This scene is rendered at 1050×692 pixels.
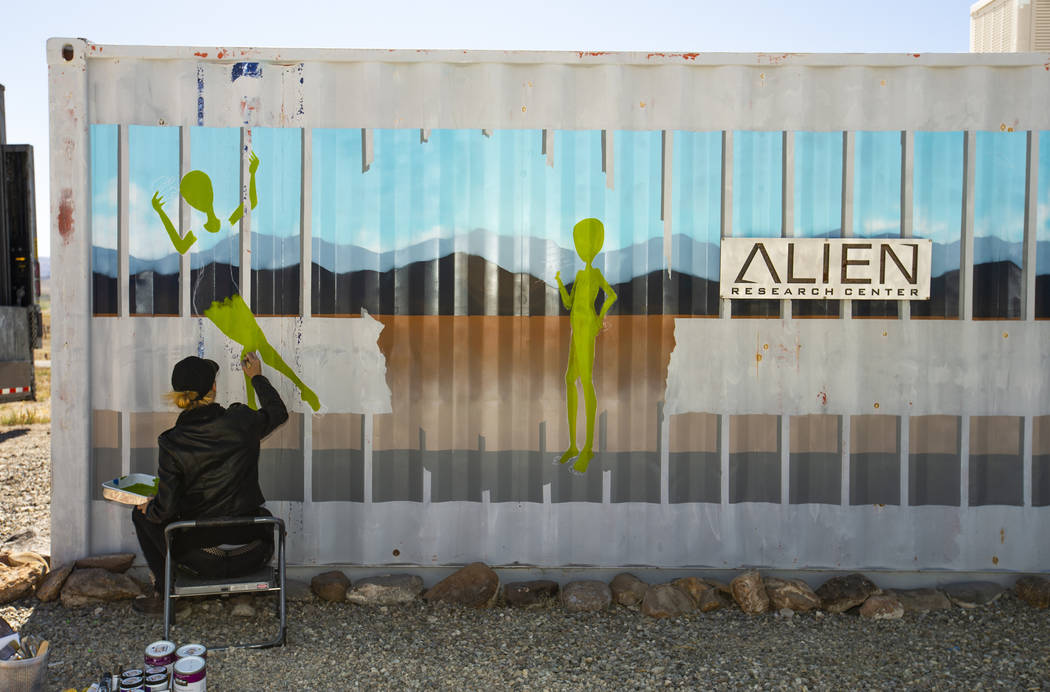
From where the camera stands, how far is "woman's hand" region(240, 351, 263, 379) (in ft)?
13.9

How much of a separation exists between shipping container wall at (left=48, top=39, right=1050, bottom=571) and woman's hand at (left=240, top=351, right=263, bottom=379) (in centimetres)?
8

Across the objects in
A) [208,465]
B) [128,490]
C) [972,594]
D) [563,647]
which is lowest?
[563,647]

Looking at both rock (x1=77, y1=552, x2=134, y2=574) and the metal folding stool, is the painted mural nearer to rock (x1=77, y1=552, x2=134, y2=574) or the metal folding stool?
the metal folding stool

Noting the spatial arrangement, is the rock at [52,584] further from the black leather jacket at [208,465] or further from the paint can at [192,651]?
the paint can at [192,651]

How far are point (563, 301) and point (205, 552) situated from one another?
97.5 inches

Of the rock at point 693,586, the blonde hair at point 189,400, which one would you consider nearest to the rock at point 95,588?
the blonde hair at point 189,400

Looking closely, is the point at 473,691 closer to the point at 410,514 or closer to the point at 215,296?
the point at 410,514

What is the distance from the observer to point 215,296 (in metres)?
4.31

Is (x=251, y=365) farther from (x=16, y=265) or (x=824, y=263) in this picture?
(x=824, y=263)

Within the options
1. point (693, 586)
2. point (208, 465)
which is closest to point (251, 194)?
point (208, 465)

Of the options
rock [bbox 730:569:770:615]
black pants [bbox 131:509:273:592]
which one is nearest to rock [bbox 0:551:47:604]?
black pants [bbox 131:509:273:592]

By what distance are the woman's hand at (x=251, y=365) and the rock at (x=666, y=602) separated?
2742 mm

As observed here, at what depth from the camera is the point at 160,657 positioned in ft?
9.84

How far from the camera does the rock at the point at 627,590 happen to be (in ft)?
13.7
